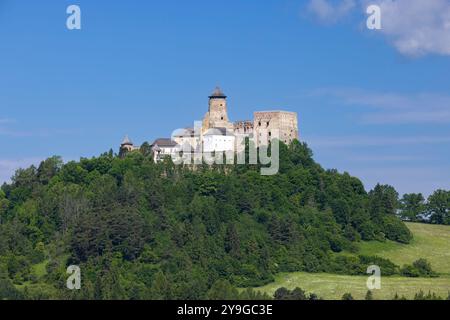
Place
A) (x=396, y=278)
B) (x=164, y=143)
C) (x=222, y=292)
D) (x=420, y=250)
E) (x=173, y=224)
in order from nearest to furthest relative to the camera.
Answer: (x=222, y=292) < (x=396, y=278) < (x=173, y=224) < (x=420, y=250) < (x=164, y=143)

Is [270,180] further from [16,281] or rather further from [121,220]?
[16,281]

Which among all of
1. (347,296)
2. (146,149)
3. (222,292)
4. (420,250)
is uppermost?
(146,149)

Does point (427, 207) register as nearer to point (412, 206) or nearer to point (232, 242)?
point (412, 206)

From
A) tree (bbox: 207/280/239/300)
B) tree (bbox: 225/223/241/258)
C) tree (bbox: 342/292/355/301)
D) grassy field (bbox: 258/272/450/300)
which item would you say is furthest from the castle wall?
tree (bbox: 342/292/355/301)

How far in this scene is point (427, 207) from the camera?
13775cm

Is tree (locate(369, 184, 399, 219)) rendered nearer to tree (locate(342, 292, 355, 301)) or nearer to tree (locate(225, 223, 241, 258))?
tree (locate(225, 223, 241, 258))

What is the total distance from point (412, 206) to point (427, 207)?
5.42ft

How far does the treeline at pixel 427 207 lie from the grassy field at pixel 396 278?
26.9ft

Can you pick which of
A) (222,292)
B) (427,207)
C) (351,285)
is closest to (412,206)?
(427,207)

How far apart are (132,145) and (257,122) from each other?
13297 millimetres

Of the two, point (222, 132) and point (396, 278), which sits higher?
point (222, 132)

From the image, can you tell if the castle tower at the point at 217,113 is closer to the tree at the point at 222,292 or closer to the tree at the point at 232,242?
the tree at the point at 232,242
